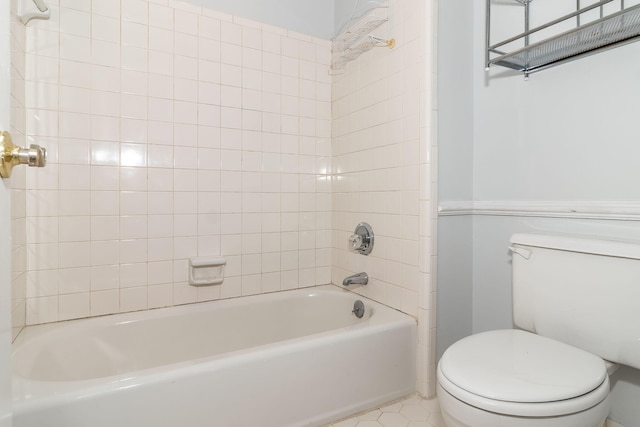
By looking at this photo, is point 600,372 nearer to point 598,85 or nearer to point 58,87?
point 598,85

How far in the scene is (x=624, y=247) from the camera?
41.8 inches

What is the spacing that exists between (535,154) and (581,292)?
600mm

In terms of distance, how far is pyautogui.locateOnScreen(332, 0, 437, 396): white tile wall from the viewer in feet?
5.03

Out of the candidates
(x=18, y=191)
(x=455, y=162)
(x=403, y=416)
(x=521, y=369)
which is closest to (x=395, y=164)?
(x=455, y=162)

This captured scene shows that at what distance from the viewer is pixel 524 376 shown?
0.93 metres

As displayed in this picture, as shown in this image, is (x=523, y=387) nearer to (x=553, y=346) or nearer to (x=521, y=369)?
(x=521, y=369)

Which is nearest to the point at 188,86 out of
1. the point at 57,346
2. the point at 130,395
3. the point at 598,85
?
the point at 57,346

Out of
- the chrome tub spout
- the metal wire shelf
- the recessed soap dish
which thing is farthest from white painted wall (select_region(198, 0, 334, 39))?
the chrome tub spout

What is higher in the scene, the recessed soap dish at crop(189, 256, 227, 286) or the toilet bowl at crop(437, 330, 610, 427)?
the recessed soap dish at crop(189, 256, 227, 286)

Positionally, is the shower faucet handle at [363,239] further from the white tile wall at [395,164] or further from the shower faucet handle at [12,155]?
the shower faucet handle at [12,155]

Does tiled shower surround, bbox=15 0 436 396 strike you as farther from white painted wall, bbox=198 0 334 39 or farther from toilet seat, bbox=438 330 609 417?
toilet seat, bbox=438 330 609 417

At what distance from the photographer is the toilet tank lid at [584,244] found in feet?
3.47

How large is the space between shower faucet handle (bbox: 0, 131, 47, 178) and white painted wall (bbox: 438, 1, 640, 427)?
144cm

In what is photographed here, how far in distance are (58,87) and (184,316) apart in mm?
1171
